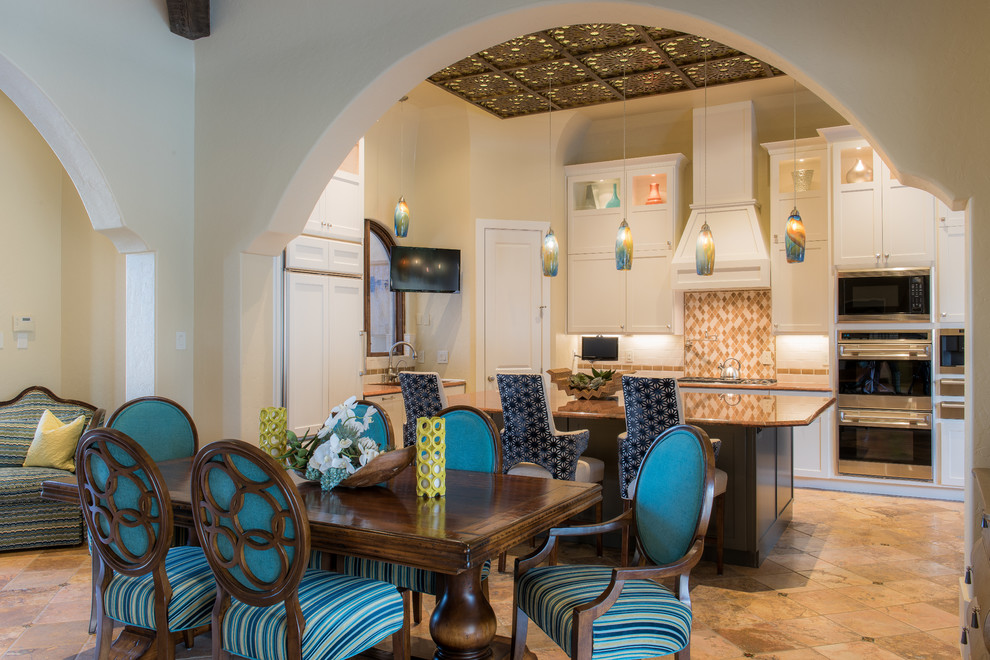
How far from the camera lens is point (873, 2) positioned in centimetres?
303

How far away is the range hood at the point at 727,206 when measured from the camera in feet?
22.3

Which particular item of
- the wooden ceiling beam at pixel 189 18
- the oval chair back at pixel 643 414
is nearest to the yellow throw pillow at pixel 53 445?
the wooden ceiling beam at pixel 189 18

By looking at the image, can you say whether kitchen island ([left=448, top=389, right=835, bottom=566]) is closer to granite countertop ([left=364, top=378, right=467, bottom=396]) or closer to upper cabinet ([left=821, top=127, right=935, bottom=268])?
granite countertop ([left=364, top=378, right=467, bottom=396])

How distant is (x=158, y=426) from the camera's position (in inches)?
139

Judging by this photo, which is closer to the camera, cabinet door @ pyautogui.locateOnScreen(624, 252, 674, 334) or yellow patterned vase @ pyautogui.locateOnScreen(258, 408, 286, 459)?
yellow patterned vase @ pyautogui.locateOnScreen(258, 408, 286, 459)

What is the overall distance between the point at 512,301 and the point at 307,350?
258cm

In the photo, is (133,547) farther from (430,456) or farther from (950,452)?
(950,452)

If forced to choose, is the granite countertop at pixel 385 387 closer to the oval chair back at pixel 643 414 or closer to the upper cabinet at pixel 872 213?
the oval chair back at pixel 643 414

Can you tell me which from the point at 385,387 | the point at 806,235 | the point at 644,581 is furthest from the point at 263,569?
the point at 806,235

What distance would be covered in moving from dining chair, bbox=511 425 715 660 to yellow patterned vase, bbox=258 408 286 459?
3.20ft

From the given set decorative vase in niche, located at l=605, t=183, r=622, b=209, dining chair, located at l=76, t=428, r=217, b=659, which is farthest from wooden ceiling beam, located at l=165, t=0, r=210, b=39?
decorative vase in niche, located at l=605, t=183, r=622, b=209

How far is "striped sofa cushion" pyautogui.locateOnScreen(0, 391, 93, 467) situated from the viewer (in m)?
4.83

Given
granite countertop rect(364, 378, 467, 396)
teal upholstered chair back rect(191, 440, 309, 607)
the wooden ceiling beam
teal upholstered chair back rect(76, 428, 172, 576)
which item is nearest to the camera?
teal upholstered chair back rect(191, 440, 309, 607)

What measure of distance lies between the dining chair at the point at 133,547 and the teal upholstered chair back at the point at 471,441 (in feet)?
3.52
